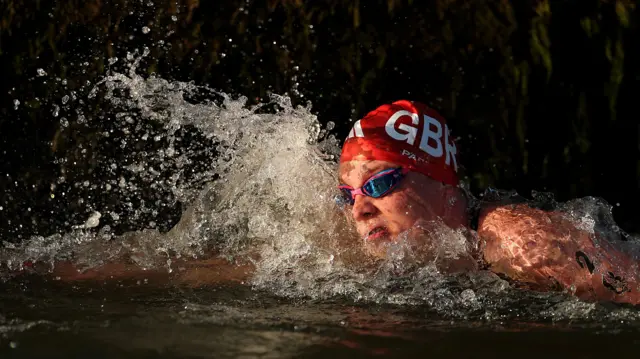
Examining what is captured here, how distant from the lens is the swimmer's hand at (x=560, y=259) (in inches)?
158

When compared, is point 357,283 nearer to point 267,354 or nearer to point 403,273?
point 403,273

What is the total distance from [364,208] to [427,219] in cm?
32

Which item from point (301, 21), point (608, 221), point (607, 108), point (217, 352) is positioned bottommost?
point (217, 352)

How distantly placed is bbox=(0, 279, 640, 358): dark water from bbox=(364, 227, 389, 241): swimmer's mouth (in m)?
0.77

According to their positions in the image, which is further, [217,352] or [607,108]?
[607,108]

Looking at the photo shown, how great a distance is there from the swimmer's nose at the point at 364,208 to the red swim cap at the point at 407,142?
217mm

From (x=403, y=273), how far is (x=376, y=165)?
0.62m

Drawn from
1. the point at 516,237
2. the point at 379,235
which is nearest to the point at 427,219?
the point at 379,235

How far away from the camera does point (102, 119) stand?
21.3ft

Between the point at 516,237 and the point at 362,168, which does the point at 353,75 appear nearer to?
the point at 362,168

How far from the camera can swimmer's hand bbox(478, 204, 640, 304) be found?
4.02 m

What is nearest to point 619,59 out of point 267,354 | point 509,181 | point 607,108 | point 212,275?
point 607,108

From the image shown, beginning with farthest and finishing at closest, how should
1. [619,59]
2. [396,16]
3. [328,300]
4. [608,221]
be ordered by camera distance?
[396,16]
[619,59]
[608,221]
[328,300]

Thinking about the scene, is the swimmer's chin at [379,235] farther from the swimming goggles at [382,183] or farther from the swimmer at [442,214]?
the swimming goggles at [382,183]
